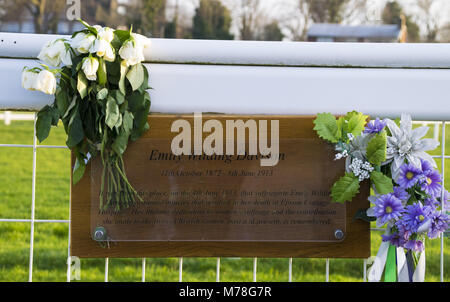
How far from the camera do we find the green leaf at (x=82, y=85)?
1.49 metres

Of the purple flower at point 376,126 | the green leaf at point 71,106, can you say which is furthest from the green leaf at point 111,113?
the purple flower at point 376,126

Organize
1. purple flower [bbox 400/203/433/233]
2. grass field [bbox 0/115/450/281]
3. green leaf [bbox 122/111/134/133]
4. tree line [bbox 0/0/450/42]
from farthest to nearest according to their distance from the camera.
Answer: tree line [bbox 0/0/450/42] < grass field [bbox 0/115/450/281] < green leaf [bbox 122/111/134/133] < purple flower [bbox 400/203/433/233]

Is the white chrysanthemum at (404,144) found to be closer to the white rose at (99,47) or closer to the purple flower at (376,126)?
the purple flower at (376,126)

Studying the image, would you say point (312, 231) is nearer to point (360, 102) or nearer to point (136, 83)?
point (360, 102)

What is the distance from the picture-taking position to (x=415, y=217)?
1.43m

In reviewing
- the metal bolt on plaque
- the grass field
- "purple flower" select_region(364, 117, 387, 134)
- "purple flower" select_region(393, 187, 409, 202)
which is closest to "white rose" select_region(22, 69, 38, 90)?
the metal bolt on plaque

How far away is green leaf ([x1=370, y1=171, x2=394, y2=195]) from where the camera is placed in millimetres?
1512

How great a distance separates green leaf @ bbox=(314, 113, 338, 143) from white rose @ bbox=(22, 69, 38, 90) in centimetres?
81

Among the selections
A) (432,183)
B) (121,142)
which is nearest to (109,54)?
(121,142)

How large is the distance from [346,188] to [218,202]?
380mm

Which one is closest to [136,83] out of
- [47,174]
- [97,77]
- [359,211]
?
[97,77]

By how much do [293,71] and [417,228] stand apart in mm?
601

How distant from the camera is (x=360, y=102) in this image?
5.45ft

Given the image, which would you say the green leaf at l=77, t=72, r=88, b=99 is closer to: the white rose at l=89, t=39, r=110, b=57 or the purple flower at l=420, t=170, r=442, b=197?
the white rose at l=89, t=39, r=110, b=57
